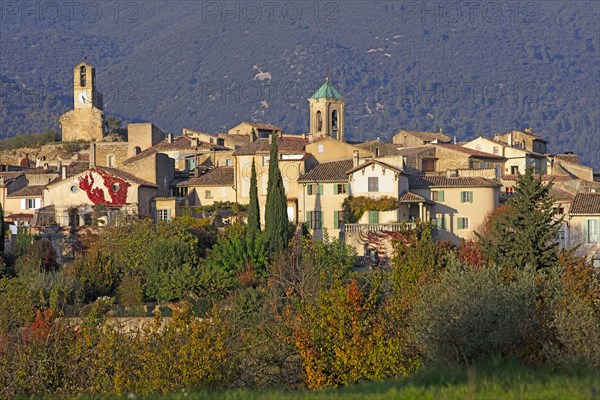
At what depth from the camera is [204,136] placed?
95875 millimetres

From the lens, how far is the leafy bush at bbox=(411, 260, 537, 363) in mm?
33188

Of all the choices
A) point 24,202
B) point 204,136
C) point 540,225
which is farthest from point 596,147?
point 540,225

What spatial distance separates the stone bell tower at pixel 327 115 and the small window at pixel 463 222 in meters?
27.2

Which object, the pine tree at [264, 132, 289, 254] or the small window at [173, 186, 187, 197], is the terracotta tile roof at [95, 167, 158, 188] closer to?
the small window at [173, 186, 187, 197]

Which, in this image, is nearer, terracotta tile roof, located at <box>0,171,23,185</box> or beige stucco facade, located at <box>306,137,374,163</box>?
beige stucco facade, located at <box>306,137,374,163</box>

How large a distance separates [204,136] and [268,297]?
50.3m

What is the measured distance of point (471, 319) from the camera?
111 feet

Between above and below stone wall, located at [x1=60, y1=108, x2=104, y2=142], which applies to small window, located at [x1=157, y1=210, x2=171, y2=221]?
below

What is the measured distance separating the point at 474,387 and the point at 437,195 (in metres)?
46.6

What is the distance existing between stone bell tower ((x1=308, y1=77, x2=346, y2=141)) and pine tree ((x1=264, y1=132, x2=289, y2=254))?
101ft

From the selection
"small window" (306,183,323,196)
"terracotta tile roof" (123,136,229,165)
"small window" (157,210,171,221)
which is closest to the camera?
"small window" (306,183,323,196)

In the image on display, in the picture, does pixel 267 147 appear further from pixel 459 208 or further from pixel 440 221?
pixel 459 208

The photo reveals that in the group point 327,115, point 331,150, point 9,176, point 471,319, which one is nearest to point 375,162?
point 331,150

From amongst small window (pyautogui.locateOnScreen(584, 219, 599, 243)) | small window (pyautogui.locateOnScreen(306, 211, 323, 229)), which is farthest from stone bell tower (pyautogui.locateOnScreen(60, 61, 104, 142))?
small window (pyautogui.locateOnScreen(584, 219, 599, 243))
